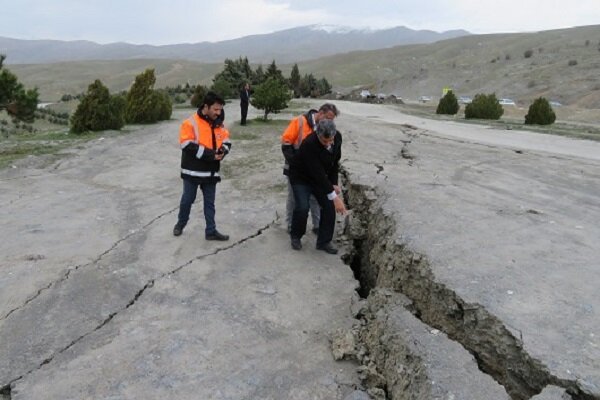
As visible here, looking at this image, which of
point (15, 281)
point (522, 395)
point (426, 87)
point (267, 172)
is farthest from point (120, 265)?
point (426, 87)

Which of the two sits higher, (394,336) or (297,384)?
(394,336)

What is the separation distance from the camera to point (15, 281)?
469 centimetres

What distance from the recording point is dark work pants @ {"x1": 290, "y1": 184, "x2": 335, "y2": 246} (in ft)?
17.8

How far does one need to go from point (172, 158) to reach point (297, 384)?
8218 mm

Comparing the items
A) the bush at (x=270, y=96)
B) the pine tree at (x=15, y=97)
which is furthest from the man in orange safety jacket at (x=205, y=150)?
the pine tree at (x=15, y=97)

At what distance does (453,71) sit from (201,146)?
59146 mm

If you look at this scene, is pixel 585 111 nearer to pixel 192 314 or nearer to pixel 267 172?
pixel 267 172

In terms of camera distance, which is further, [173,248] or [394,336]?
[173,248]

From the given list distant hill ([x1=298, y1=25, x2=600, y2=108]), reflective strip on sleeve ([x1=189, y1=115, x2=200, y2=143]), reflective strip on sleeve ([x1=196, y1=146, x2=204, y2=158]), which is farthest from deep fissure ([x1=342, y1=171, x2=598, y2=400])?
distant hill ([x1=298, y1=25, x2=600, y2=108])

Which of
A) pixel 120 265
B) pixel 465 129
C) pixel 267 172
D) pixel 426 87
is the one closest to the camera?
pixel 120 265

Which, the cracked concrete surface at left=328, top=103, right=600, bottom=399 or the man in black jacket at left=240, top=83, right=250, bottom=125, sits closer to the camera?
the cracked concrete surface at left=328, top=103, right=600, bottom=399

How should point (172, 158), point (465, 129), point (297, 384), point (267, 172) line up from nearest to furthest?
point (297, 384)
point (267, 172)
point (172, 158)
point (465, 129)

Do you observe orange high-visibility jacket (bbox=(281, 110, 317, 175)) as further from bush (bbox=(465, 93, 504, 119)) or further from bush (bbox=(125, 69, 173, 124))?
bush (bbox=(465, 93, 504, 119))

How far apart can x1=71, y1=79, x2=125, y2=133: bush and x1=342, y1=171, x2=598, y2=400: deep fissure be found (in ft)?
34.7
